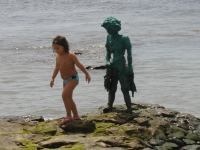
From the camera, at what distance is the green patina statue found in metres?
11.4

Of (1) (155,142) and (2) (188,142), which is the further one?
(2) (188,142)

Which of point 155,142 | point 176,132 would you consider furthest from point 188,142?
point 155,142

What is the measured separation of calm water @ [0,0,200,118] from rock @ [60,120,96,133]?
674 cm

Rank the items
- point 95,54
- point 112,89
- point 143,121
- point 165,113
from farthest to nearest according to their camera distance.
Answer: point 95,54 < point 165,113 < point 112,89 < point 143,121

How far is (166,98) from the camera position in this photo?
779 inches

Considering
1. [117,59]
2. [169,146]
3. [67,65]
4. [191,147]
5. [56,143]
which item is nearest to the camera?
[56,143]

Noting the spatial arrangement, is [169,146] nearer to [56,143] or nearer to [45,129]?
[56,143]

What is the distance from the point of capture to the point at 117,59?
1156 centimetres

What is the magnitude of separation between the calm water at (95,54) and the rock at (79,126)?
6740 millimetres

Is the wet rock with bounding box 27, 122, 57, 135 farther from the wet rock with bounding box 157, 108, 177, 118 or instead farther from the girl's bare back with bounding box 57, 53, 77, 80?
the wet rock with bounding box 157, 108, 177, 118

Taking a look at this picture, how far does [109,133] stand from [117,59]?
1.74m

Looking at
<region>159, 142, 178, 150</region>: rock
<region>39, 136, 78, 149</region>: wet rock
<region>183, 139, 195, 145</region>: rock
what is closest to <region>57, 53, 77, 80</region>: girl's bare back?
<region>39, 136, 78, 149</region>: wet rock

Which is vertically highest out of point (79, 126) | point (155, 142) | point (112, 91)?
point (112, 91)

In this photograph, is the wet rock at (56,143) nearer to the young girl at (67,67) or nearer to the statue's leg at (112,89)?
the young girl at (67,67)
